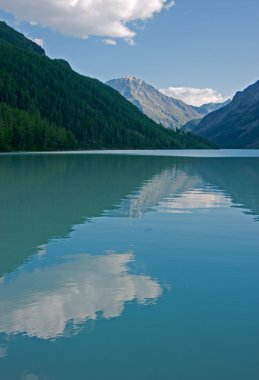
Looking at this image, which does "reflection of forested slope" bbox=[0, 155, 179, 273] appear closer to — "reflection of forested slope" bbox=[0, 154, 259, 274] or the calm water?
"reflection of forested slope" bbox=[0, 154, 259, 274]

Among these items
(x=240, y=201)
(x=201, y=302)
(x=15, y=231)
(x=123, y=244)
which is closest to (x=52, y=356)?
(x=201, y=302)

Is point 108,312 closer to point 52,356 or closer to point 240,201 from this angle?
point 52,356

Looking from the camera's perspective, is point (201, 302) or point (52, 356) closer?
point (52, 356)

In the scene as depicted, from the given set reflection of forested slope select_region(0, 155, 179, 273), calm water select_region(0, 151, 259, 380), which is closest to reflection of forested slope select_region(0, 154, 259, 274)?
reflection of forested slope select_region(0, 155, 179, 273)

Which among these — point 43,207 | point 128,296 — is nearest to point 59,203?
point 43,207

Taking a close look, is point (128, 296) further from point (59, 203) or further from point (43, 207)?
point (59, 203)

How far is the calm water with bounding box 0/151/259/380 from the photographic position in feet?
34.9

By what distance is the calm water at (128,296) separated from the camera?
34.9ft

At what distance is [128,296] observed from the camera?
50.9 ft

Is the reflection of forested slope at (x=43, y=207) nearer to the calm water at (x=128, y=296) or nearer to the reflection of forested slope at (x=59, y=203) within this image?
the reflection of forested slope at (x=59, y=203)

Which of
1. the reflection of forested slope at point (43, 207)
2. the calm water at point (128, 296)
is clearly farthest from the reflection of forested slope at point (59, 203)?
the calm water at point (128, 296)

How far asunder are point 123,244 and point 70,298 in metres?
9.46

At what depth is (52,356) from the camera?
10828mm

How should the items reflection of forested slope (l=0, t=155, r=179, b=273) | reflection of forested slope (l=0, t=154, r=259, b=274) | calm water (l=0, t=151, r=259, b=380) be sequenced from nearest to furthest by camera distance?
calm water (l=0, t=151, r=259, b=380)
reflection of forested slope (l=0, t=155, r=179, b=273)
reflection of forested slope (l=0, t=154, r=259, b=274)
